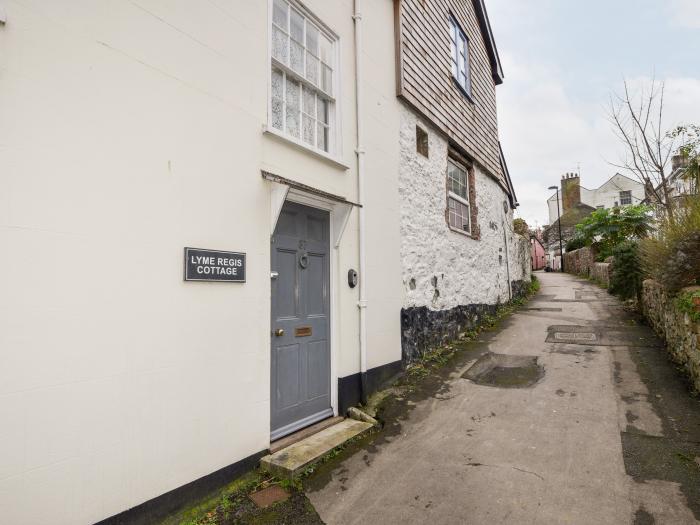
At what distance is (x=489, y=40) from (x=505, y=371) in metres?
10.8

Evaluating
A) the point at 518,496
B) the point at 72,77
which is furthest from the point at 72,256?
the point at 518,496

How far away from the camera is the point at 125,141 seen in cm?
308

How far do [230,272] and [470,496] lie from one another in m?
2.93

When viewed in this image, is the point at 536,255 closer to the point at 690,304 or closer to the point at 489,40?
the point at 489,40

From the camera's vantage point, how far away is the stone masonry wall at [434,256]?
7094 mm

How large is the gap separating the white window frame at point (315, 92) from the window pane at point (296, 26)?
0.05 m

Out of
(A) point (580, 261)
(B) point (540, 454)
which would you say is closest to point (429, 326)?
(B) point (540, 454)

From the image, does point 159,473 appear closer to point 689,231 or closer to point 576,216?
point 689,231

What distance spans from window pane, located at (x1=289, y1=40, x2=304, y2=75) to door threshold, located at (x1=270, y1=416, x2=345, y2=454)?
14.2 feet

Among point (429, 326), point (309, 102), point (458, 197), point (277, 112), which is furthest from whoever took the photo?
point (458, 197)

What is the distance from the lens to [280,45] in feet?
15.6

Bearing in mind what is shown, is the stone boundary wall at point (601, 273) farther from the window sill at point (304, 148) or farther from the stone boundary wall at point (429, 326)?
the window sill at point (304, 148)

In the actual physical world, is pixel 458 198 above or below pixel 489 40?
below

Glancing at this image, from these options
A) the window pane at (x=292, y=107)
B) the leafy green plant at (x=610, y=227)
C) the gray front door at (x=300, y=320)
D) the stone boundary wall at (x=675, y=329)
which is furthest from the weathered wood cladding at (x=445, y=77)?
the leafy green plant at (x=610, y=227)
